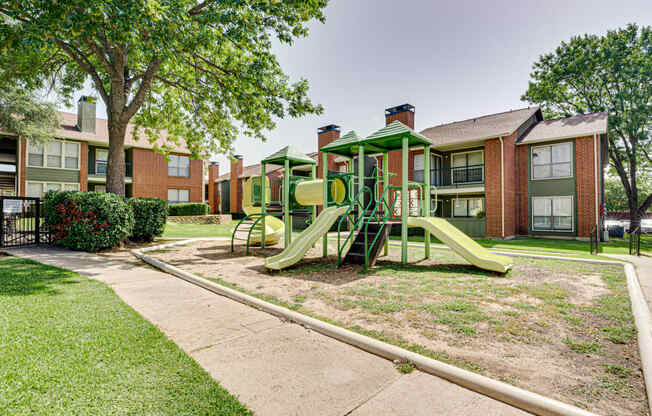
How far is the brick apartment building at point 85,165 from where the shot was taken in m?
22.8

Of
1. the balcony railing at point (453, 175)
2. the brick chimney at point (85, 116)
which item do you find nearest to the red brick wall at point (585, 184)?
the balcony railing at point (453, 175)

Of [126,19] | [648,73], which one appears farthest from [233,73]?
[648,73]

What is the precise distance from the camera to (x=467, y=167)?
20.6m

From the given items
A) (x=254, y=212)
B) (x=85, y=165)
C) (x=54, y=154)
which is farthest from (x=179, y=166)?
(x=254, y=212)

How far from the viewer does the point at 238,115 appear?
13125 mm

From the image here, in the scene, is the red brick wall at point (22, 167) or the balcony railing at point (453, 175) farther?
the red brick wall at point (22, 167)

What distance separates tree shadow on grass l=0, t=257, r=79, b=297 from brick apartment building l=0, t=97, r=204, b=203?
681 inches

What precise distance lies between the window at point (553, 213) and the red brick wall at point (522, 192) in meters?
0.41

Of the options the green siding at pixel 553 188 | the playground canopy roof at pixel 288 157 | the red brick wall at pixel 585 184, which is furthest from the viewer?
the green siding at pixel 553 188

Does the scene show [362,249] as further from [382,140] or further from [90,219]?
[90,219]

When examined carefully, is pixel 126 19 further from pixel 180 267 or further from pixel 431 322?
pixel 431 322

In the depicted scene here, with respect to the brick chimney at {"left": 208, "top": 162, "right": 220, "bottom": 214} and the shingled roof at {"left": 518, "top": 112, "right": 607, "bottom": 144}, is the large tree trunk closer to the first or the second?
the shingled roof at {"left": 518, "top": 112, "right": 607, "bottom": 144}

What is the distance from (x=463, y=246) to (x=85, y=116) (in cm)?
3069

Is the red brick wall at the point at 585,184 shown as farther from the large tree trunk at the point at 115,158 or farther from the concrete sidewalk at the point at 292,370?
the large tree trunk at the point at 115,158
